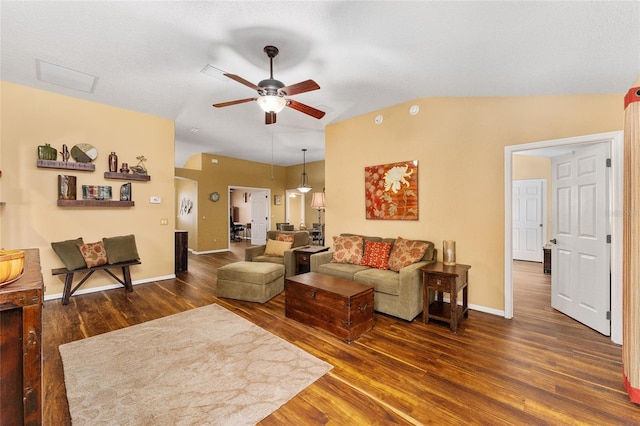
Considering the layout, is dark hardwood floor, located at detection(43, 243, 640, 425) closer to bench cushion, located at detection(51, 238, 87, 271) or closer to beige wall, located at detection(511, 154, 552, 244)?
bench cushion, located at detection(51, 238, 87, 271)

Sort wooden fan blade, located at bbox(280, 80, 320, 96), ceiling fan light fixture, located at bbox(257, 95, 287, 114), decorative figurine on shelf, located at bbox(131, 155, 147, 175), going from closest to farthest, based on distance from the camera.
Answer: wooden fan blade, located at bbox(280, 80, 320, 96) < ceiling fan light fixture, located at bbox(257, 95, 287, 114) < decorative figurine on shelf, located at bbox(131, 155, 147, 175)

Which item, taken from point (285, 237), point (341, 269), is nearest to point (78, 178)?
point (285, 237)

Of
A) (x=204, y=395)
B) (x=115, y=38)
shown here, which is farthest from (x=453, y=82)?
(x=204, y=395)

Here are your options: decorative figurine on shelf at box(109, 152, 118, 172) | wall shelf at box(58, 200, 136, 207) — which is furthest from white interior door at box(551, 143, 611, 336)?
decorative figurine on shelf at box(109, 152, 118, 172)

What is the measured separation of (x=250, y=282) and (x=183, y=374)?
5.51 feet

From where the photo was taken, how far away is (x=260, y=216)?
10070 mm

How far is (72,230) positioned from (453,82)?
5.71 meters

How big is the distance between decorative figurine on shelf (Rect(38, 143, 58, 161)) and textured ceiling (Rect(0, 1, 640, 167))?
808 millimetres

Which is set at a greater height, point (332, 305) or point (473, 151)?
point (473, 151)

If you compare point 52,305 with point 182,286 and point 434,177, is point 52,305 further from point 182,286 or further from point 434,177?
point 434,177

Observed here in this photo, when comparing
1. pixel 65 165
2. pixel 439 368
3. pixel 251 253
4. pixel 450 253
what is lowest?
pixel 439 368

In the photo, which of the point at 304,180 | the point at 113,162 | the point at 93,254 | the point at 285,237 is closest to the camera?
the point at 93,254

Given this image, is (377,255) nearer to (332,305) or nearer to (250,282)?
(332,305)

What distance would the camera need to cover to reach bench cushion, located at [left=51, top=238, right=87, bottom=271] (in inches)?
148
